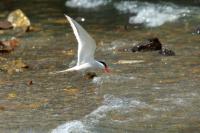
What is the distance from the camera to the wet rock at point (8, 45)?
1024 centimetres

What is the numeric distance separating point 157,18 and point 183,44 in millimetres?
2236

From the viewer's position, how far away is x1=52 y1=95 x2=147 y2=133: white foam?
261 inches

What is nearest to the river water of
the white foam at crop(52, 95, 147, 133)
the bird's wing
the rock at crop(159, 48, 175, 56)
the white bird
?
the white foam at crop(52, 95, 147, 133)

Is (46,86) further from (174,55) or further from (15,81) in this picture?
(174,55)

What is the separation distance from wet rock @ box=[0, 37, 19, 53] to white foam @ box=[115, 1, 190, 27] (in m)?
2.47

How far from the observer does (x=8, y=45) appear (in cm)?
1057

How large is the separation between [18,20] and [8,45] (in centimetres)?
193

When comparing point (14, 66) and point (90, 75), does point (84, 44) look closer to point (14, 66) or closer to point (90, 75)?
point (90, 75)

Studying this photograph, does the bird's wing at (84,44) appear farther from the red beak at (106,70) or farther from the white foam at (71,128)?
the white foam at (71,128)

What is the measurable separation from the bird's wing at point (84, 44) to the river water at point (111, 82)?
38 centimetres

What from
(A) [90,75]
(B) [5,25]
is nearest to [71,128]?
(A) [90,75]

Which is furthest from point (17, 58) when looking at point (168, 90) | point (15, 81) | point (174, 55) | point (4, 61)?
point (168, 90)

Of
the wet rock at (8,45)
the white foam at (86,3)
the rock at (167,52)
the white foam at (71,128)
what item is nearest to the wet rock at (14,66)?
the wet rock at (8,45)

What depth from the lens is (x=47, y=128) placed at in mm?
6629
